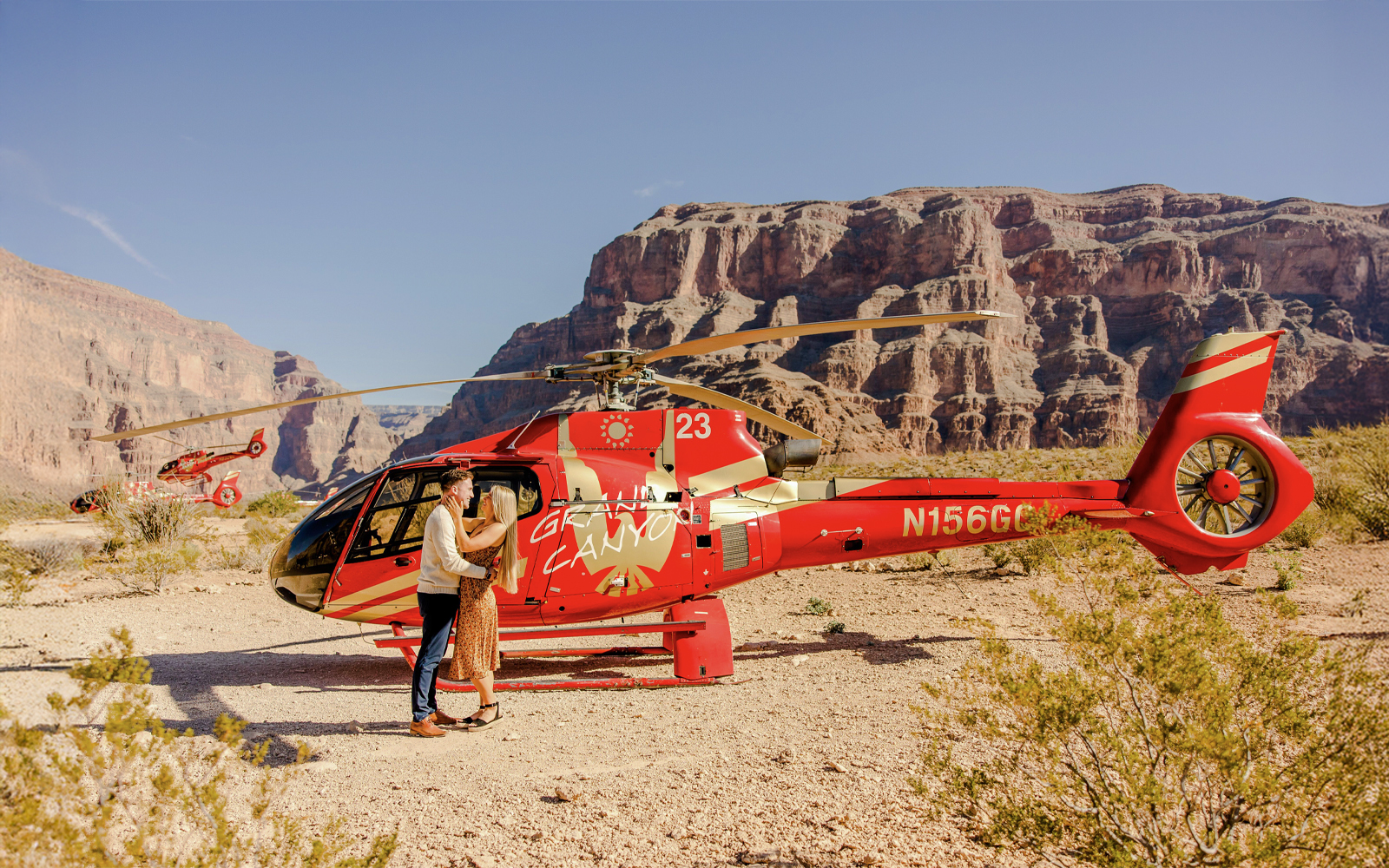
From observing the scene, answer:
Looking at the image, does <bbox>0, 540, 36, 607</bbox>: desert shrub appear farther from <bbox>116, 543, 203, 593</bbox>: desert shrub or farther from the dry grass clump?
the dry grass clump

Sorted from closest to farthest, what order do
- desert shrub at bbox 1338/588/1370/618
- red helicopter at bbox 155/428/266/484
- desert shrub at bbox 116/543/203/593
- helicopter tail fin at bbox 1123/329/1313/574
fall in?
desert shrub at bbox 1338/588/1370/618, helicopter tail fin at bbox 1123/329/1313/574, desert shrub at bbox 116/543/203/593, red helicopter at bbox 155/428/266/484

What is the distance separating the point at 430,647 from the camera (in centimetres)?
541

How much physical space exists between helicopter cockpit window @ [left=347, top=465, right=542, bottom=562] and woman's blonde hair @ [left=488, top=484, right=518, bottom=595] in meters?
1.27

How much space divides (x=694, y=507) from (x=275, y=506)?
2581 cm

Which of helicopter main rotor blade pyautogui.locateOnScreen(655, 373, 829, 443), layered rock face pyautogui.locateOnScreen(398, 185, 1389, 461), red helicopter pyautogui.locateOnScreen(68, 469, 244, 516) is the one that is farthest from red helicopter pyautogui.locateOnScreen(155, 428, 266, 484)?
layered rock face pyautogui.locateOnScreen(398, 185, 1389, 461)

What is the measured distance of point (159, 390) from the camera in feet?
472

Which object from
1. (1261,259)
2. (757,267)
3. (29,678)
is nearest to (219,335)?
(757,267)

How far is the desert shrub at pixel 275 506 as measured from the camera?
88.2 feet

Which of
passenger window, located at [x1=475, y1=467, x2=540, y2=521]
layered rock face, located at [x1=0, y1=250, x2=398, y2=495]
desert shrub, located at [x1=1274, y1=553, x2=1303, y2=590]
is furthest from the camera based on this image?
layered rock face, located at [x1=0, y1=250, x2=398, y2=495]

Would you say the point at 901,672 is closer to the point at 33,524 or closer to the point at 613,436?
the point at 613,436

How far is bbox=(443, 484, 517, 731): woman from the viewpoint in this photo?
18.1ft

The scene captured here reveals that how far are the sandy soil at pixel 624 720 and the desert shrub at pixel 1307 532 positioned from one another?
0.54 metres

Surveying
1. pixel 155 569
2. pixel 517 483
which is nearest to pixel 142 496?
pixel 155 569

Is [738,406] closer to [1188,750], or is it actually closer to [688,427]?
[688,427]
